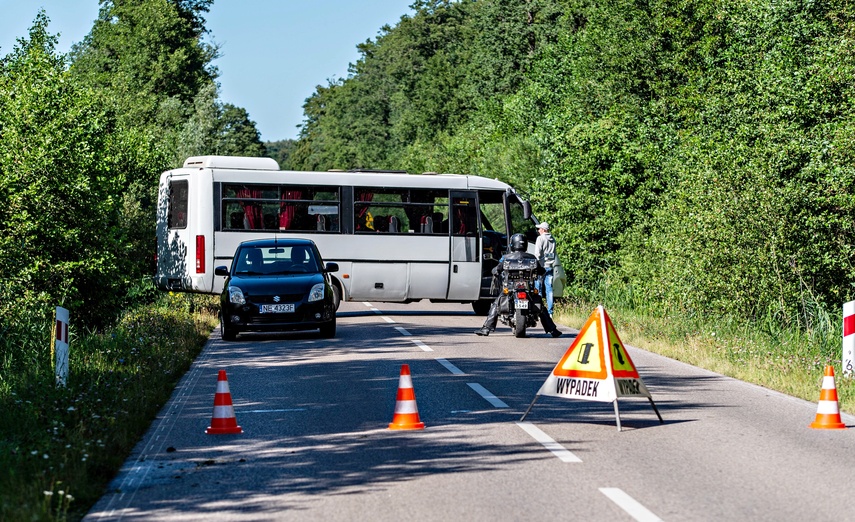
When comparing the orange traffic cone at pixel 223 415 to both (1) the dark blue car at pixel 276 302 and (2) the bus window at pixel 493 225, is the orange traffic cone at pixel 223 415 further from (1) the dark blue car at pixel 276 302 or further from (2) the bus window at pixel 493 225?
(2) the bus window at pixel 493 225

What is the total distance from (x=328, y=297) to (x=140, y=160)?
38055mm

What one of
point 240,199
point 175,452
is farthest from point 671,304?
point 175,452

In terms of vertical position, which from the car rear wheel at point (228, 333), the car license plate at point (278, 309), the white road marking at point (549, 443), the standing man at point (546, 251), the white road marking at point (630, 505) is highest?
the standing man at point (546, 251)

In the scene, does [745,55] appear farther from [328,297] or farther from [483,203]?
[328,297]

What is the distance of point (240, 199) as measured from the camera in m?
28.0

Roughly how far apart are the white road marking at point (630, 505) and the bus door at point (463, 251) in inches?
834

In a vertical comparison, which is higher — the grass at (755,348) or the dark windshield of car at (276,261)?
the dark windshield of car at (276,261)

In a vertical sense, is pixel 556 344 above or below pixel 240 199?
below

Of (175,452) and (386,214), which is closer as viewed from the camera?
(175,452)

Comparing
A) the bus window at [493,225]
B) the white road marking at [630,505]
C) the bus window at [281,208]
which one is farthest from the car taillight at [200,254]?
the white road marking at [630,505]

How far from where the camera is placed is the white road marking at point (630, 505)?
652cm

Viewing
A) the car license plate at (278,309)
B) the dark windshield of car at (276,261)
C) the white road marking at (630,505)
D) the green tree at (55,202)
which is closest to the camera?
the white road marking at (630,505)

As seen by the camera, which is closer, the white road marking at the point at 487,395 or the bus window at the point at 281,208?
the white road marking at the point at 487,395

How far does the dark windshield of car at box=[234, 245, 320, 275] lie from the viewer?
21.5m
